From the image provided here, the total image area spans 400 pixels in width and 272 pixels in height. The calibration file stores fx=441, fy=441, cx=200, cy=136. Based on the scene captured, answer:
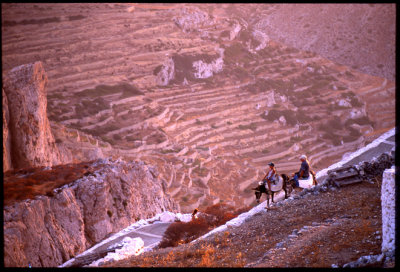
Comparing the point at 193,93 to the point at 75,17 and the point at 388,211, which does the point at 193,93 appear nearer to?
the point at 75,17

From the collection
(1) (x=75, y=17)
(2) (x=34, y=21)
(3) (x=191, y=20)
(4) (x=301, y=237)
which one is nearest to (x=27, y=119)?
(4) (x=301, y=237)

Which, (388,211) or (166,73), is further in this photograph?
(166,73)

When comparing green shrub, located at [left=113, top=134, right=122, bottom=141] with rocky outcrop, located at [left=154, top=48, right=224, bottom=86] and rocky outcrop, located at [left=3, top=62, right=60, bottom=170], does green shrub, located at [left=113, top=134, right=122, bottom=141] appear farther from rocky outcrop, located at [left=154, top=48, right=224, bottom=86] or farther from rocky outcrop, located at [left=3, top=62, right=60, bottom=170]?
rocky outcrop, located at [left=154, top=48, right=224, bottom=86]

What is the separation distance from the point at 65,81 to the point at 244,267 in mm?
39506

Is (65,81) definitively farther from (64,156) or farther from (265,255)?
(265,255)

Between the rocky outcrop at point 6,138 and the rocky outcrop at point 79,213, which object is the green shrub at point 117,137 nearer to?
the rocky outcrop at point 79,213

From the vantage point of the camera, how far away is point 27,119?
65.0 ft

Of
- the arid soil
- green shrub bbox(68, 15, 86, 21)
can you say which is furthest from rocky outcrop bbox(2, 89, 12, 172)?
green shrub bbox(68, 15, 86, 21)

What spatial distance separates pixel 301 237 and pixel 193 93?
42.2m

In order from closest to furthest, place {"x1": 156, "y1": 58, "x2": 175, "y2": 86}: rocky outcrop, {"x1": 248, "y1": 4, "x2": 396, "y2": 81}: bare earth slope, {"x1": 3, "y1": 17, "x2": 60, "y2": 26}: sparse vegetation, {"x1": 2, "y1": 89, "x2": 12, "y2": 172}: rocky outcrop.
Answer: {"x1": 2, "y1": 89, "x2": 12, "y2": 172}: rocky outcrop
{"x1": 156, "y1": 58, "x2": 175, "y2": 86}: rocky outcrop
{"x1": 3, "y1": 17, "x2": 60, "y2": 26}: sparse vegetation
{"x1": 248, "y1": 4, "x2": 396, "y2": 81}: bare earth slope

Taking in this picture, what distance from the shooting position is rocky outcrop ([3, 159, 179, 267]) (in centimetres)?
1277

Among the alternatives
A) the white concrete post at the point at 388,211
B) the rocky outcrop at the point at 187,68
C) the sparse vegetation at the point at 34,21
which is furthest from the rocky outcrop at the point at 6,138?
the sparse vegetation at the point at 34,21

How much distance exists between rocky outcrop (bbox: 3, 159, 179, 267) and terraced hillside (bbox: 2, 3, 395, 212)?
882cm

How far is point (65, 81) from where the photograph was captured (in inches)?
1722
